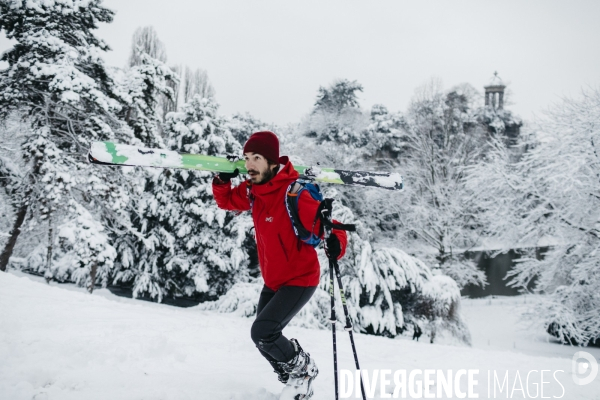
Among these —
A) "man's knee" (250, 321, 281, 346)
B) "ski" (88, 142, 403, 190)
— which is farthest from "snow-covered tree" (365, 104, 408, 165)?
"man's knee" (250, 321, 281, 346)

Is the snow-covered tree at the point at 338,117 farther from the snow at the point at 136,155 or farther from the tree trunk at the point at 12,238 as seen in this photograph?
the snow at the point at 136,155

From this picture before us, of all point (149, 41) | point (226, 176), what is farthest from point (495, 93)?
point (226, 176)

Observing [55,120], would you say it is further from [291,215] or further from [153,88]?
[291,215]

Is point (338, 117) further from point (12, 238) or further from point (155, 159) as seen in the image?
point (155, 159)

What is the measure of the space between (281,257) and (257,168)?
0.75 metres

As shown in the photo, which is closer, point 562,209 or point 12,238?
point 12,238

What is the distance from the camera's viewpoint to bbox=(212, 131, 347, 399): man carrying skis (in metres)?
2.57

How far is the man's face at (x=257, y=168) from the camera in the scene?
9.43ft

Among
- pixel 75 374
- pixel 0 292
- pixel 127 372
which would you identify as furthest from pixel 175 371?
pixel 0 292

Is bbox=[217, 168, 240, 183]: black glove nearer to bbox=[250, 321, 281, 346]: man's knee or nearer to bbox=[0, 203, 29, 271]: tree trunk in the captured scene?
bbox=[250, 321, 281, 346]: man's knee

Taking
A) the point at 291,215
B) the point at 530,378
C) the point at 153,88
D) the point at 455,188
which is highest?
the point at 153,88

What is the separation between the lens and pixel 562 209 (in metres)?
11.2

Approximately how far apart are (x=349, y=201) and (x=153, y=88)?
924 centimetres

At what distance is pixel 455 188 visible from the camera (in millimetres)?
19562
